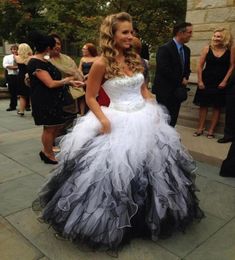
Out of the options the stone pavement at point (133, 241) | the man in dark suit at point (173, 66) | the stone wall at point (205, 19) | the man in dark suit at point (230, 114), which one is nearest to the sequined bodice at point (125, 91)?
the stone pavement at point (133, 241)

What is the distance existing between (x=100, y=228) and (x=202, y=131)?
368cm

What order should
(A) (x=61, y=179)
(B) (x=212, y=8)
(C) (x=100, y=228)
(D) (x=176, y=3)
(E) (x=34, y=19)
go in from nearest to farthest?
1. (C) (x=100, y=228)
2. (A) (x=61, y=179)
3. (B) (x=212, y=8)
4. (D) (x=176, y=3)
5. (E) (x=34, y=19)

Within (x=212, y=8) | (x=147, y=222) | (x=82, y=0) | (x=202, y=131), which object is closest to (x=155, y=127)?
(x=147, y=222)

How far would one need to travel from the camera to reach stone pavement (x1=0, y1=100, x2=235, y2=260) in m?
2.76

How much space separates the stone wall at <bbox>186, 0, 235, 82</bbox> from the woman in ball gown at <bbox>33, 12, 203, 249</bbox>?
12.0ft

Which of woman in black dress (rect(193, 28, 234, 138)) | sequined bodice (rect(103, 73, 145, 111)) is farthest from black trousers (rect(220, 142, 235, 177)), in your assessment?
sequined bodice (rect(103, 73, 145, 111))

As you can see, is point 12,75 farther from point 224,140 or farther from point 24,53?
point 224,140

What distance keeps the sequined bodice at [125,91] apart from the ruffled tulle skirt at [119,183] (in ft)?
0.22

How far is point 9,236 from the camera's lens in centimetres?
302

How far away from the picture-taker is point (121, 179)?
8.81 ft

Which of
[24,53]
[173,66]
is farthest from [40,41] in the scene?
[24,53]

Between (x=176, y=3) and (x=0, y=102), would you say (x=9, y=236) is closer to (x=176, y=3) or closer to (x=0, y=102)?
(x=0, y=102)

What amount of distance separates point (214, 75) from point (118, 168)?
359 centimetres

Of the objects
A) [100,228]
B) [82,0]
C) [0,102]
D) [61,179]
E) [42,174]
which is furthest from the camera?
[82,0]
